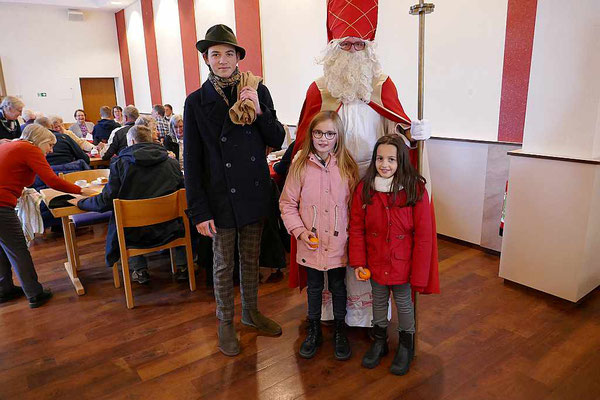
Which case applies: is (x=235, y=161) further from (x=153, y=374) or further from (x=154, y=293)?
(x=154, y=293)

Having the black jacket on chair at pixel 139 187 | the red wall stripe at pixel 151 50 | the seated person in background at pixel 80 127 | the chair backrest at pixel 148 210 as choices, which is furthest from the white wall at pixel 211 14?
the chair backrest at pixel 148 210

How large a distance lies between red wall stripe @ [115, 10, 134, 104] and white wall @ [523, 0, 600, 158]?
1053 centimetres

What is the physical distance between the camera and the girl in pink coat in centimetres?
202

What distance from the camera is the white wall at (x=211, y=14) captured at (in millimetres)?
6559

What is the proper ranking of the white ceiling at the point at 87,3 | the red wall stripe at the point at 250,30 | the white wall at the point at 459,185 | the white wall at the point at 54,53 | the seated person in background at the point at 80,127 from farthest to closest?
the white wall at the point at 54,53 → the white ceiling at the point at 87,3 → the seated person in background at the point at 80,127 → the red wall stripe at the point at 250,30 → the white wall at the point at 459,185

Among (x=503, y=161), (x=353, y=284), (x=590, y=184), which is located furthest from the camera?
(x=503, y=161)

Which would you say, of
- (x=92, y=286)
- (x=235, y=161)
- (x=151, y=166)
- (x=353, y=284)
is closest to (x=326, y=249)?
(x=353, y=284)

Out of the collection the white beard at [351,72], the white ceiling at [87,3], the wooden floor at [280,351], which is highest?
the white ceiling at [87,3]

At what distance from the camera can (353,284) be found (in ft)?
7.52

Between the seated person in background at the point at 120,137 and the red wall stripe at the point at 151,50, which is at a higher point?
the red wall stripe at the point at 151,50

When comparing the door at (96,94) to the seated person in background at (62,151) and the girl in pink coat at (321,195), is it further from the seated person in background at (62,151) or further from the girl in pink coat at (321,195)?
the girl in pink coat at (321,195)

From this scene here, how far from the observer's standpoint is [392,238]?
6.41ft

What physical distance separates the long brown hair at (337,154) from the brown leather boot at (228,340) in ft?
2.94

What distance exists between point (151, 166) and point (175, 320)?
105 cm
